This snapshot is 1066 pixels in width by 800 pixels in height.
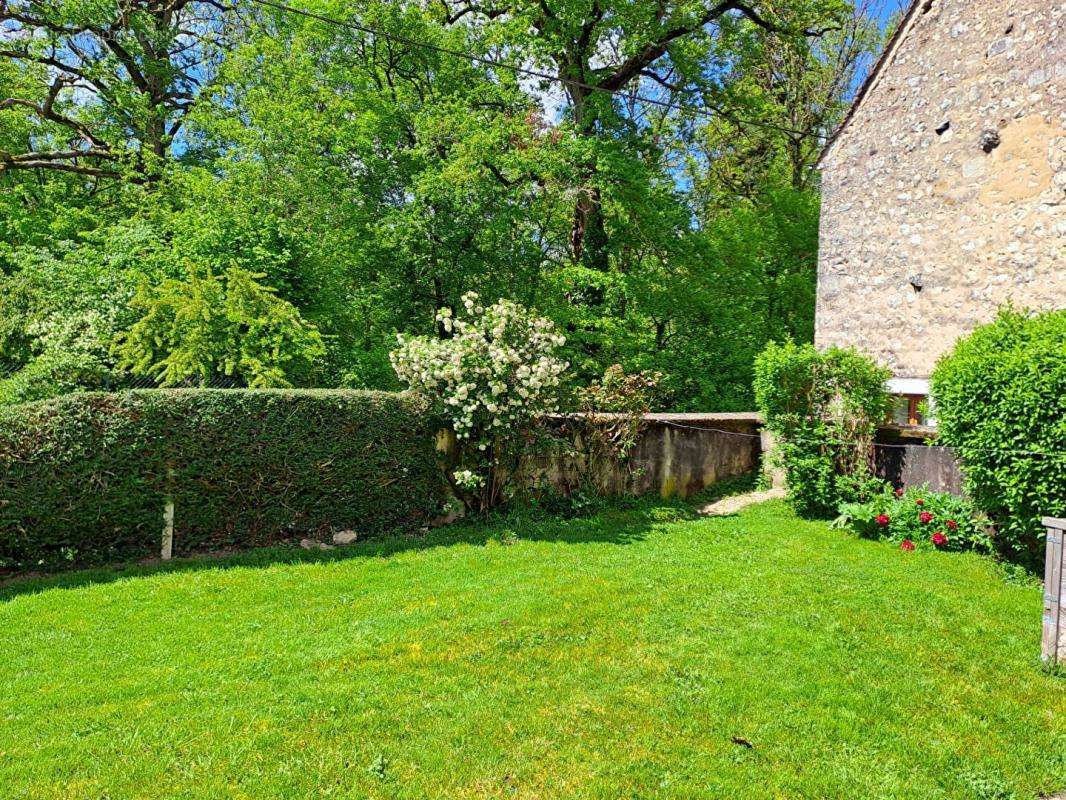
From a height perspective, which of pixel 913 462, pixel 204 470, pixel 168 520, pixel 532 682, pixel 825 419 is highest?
pixel 825 419

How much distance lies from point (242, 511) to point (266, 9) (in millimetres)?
14326

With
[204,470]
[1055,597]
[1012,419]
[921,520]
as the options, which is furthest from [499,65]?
[1055,597]

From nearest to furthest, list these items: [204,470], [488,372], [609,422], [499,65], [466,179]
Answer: [204,470] < [488,372] < [609,422] < [499,65] < [466,179]

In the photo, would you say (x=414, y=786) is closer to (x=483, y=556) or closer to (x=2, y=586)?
(x=483, y=556)

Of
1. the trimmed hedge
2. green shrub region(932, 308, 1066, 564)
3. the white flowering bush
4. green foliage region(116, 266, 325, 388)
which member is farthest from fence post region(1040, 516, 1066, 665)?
green foliage region(116, 266, 325, 388)

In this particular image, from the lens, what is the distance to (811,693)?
3.75 metres

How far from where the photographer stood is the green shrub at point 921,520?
6820 mm

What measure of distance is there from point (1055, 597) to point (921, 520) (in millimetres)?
3134

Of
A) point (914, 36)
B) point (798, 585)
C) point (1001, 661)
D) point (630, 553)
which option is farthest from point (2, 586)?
point (914, 36)

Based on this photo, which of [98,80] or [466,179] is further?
[98,80]

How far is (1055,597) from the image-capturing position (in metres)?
4.06

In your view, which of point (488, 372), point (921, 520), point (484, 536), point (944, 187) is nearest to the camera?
point (921, 520)

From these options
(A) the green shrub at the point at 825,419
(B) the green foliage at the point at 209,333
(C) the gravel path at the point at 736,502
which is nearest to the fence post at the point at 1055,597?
(A) the green shrub at the point at 825,419

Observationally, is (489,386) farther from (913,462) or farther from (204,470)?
(913,462)
